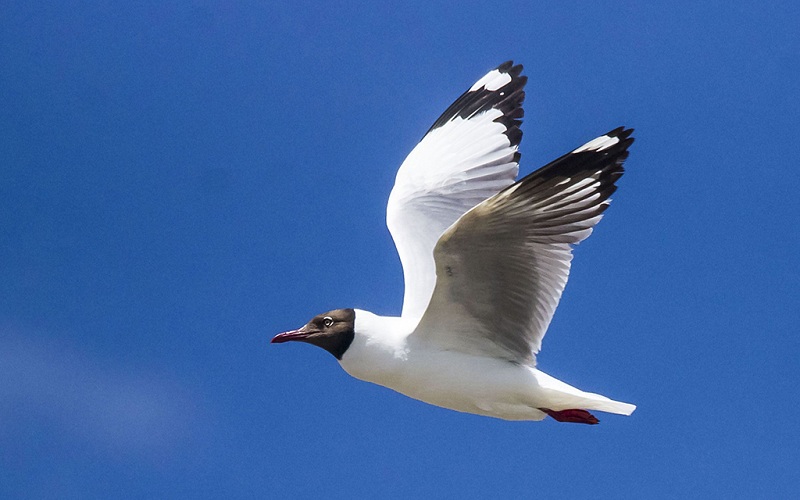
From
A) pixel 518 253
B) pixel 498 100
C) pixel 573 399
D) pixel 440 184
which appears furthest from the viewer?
pixel 498 100

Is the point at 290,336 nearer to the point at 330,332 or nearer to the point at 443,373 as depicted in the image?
the point at 330,332

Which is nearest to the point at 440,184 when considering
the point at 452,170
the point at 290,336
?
the point at 452,170

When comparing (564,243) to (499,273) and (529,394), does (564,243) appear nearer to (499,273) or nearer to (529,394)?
(499,273)

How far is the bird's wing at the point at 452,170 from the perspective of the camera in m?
6.37

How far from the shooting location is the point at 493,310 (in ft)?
17.3

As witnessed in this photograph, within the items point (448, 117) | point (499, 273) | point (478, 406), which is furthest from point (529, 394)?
point (448, 117)

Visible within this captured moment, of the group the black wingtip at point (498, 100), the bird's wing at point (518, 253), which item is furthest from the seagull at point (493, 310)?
the black wingtip at point (498, 100)

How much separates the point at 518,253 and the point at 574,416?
1.00m

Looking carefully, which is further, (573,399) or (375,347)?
(375,347)

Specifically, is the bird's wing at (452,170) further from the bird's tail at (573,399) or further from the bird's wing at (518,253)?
the bird's tail at (573,399)

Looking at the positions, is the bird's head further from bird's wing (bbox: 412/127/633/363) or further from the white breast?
bird's wing (bbox: 412/127/633/363)

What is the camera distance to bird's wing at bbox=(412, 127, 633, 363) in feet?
15.9

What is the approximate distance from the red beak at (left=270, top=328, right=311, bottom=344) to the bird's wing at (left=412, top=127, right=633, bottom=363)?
60 centimetres

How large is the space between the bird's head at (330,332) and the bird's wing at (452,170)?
1.88 feet
